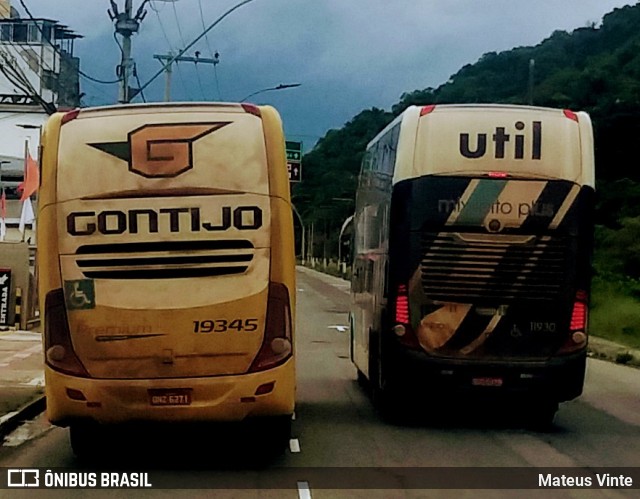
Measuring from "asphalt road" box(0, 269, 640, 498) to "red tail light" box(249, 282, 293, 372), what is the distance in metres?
1.03

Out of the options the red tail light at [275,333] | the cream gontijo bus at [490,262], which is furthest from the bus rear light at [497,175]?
the red tail light at [275,333]

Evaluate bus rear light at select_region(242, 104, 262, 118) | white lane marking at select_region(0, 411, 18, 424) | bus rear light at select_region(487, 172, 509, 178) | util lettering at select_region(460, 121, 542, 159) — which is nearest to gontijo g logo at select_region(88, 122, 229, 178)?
bus rear light at select_region(242, 104, 262, 118)

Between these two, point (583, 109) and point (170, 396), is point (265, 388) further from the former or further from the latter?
point (583, 109)

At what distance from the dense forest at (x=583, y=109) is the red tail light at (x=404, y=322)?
20340 millimetres

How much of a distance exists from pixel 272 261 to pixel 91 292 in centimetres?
161

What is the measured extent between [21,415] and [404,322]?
480 centimetres

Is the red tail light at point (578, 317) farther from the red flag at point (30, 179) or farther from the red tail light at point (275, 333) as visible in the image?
the red flag at point (30, 179)

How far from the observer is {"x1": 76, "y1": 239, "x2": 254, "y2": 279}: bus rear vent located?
33.6 ft

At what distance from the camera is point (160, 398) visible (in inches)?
400

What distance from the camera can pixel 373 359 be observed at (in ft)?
48.3

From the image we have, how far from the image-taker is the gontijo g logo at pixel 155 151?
10344mm

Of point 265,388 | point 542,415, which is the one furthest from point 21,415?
point 542,415

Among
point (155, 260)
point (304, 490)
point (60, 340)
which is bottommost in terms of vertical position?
point (304, 490)

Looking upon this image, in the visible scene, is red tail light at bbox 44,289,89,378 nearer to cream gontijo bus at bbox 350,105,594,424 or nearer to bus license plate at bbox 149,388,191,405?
bus license plate at bbox 149,388,191,405
